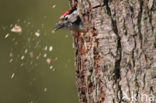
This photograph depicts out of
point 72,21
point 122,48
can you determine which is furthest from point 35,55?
point 122,48

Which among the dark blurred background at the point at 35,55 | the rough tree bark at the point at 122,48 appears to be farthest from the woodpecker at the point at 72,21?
the dark blurred background at the point at 35,55

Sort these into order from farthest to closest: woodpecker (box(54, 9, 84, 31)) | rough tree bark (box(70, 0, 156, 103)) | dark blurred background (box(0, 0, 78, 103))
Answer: dark blurred background (box(0, 0, 78, 103))
woodpecker (box(54, 9, 84, 31))
rough tree bark (box(70, 0, 156, 103))

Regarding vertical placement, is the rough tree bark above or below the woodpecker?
below

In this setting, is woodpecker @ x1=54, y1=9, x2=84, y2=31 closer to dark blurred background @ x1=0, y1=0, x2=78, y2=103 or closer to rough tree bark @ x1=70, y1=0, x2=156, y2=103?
rough tree bark @ x1=70, y1=0, x2=156, y2=103

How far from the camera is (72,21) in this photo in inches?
146

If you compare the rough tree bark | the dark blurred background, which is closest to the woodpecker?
the rough tree bark

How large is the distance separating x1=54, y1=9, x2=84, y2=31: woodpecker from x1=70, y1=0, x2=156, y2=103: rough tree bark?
0.10 m

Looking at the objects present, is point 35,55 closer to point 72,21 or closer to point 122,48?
point 72,21

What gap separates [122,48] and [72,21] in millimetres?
592

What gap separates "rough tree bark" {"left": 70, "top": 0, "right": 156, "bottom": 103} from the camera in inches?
126

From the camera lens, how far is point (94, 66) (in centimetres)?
346

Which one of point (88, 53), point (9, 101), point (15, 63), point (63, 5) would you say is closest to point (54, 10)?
point (63, 5)

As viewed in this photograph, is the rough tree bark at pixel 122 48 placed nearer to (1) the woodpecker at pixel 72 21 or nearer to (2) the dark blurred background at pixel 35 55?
(1) the woodpecker at pixel 72 21

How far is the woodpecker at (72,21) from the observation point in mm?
3555
